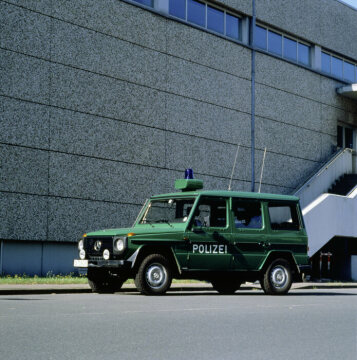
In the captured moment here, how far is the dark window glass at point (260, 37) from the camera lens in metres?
30.3

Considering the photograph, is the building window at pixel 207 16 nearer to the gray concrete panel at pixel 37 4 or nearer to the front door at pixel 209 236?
the gray concrete panel at pixel 37 4

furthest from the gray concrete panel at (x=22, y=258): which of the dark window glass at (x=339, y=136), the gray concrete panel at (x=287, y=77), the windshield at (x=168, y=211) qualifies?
the dark window glass at (x=339, y=136)

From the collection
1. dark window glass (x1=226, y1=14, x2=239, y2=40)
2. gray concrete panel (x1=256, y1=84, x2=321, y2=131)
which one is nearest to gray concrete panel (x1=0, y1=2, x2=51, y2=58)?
dark window glass (x1=226, y1=14, x2=239, y2=40)

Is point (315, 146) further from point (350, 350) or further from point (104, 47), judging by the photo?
point (350, 350)

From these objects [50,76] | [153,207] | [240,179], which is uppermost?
[50,76]

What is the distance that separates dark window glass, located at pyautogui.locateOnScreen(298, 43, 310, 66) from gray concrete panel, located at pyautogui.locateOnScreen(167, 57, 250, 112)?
5107 millimetres

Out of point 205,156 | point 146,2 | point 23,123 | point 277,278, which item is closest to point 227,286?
point 277,278

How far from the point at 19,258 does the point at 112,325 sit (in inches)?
499

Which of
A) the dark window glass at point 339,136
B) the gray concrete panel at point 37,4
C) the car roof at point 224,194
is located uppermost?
the gray concrete panel at point 37,4

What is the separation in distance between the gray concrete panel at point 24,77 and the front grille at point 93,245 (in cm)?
719

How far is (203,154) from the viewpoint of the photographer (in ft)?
87.0

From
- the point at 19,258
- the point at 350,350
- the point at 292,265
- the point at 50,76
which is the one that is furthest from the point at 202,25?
the point at 350,350

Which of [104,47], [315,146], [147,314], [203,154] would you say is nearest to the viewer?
[147,314]

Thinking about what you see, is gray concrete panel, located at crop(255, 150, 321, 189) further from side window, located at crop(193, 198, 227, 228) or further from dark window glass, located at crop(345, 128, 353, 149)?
side window, located at crop(193, 198, 227, 228)
